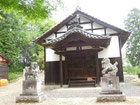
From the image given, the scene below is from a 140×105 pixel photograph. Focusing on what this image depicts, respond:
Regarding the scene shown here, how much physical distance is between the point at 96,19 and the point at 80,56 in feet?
12.8

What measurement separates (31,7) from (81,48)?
894cm

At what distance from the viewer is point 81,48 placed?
14281mm

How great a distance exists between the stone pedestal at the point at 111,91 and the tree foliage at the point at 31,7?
454 centimetres

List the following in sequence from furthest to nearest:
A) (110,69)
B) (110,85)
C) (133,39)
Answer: (133,39), (110,69), (110,85)

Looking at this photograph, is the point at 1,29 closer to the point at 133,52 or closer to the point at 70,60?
the point at 70,60

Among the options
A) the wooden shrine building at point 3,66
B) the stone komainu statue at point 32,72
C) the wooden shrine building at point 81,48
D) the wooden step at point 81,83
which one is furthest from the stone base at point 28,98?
the wooden shrine building at point 3,66

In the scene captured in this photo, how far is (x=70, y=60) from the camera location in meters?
14.6

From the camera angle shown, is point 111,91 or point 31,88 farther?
point 31,88

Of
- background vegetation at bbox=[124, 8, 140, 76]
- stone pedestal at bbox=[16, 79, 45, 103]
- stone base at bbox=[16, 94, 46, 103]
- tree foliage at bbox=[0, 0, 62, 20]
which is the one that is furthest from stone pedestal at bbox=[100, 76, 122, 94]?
background vegetation at bbox=[124, 8, 140, 76]

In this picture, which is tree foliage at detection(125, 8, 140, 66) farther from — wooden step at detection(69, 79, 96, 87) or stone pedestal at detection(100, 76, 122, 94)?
stone pedestal at detection(100, 76, 122, 94)

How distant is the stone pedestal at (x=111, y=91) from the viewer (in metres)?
7.32

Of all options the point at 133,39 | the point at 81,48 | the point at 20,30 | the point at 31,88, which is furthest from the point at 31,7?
the point at 20,30

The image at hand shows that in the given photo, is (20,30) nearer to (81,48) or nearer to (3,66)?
(3,66)

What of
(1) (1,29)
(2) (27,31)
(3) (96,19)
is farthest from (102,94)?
(2) (27,31)
